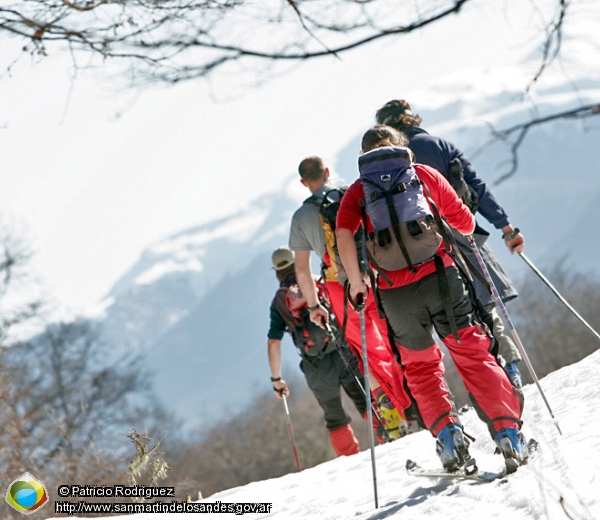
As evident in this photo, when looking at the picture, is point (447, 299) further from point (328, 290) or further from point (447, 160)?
point (328, 290)

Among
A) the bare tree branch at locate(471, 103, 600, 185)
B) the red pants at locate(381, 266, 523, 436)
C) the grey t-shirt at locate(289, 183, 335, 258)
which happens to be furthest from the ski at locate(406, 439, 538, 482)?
the grey t-shirt at locate(289, 183, 335, 258)

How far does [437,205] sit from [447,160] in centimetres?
106

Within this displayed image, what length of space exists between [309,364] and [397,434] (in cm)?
107

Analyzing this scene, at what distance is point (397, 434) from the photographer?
261 inches

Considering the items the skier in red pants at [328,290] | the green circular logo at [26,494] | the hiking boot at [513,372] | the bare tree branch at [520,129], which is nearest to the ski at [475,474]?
the hiking boot at [513,372]

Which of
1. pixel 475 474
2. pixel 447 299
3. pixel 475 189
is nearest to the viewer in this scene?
pixel 475 474

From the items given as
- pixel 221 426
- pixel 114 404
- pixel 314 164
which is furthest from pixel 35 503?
pixel 221 426

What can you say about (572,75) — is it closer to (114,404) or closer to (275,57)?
(275,57)

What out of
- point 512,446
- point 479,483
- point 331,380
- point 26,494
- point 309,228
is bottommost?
point 479,483

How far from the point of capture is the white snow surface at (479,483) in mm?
3309

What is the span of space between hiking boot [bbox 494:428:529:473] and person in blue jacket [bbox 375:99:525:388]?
1.18 metres

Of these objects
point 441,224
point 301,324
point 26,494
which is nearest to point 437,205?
point 441,224

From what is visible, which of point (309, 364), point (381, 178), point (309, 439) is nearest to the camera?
point (381, 178)

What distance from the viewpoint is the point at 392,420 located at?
6668 millimetres
